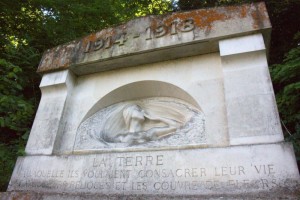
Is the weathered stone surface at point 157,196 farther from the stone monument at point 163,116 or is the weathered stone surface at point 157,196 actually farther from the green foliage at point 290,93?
the green foliage at point 290,93

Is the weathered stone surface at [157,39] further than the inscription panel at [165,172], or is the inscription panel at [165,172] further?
the weathered stone surface at [157,39]

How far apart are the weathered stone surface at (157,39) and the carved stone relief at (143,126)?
2.85 feet

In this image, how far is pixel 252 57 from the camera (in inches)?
149

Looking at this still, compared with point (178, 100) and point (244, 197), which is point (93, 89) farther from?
point (244, 197)

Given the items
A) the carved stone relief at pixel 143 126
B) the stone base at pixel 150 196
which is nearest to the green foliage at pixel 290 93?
the carved stone relief at pixel 143 126

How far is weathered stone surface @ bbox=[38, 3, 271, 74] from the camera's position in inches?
159

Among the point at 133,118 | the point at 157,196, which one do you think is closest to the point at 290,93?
the point at 133,118

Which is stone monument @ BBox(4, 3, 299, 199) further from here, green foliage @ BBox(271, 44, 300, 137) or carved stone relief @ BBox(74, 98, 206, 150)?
green foliage @ BBox(271, 44, 300, 137)

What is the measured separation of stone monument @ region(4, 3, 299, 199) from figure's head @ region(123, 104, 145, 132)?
30 mm

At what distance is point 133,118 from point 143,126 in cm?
26

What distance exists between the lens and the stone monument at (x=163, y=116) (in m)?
3.10

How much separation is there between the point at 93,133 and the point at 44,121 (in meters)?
0.98

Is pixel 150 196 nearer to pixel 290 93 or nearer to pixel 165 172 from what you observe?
pixel 165 172

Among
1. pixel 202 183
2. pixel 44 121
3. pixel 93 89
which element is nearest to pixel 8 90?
pixel 44 121
